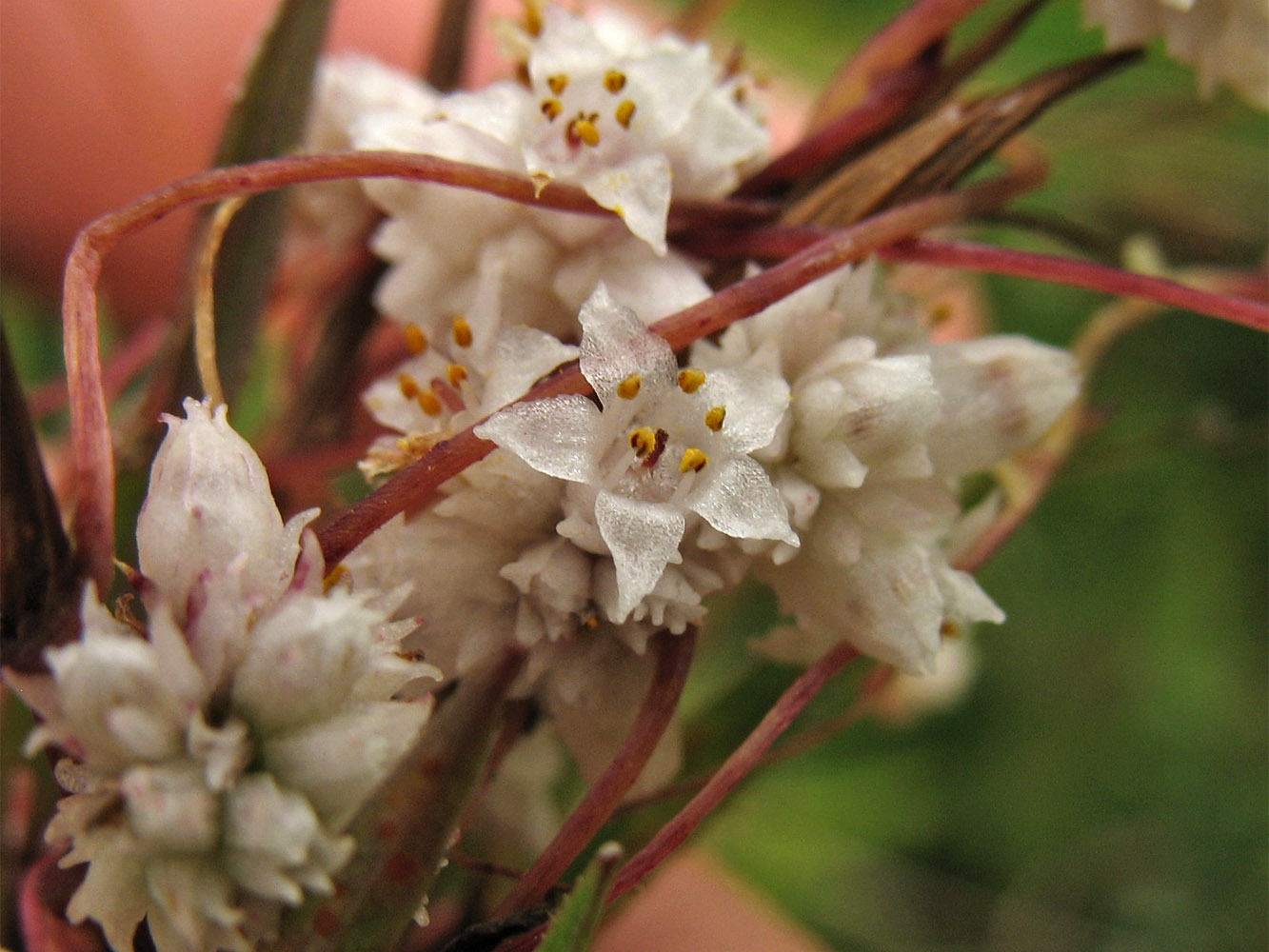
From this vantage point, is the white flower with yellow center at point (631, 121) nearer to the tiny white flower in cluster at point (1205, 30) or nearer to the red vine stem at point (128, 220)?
the red vine stem at point (128, 220)

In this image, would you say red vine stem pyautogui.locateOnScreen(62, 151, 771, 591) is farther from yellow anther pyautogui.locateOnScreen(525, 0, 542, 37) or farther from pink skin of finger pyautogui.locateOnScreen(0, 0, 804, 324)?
pink skin of finger pyautogui.locateOnScreen(0, 0, 804, 324)

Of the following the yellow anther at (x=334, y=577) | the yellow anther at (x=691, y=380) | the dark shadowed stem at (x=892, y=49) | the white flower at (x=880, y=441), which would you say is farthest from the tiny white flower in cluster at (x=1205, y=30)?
the yellow anther at (x=334, y=577)

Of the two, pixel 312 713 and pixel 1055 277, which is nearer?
pixel 312 713

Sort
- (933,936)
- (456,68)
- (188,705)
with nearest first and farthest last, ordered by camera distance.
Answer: (188,705), (456,68), (933,936)

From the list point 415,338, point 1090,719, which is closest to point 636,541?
point 415,338

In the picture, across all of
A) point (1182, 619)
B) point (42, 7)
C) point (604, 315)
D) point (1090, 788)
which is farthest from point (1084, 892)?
point (42, 7)

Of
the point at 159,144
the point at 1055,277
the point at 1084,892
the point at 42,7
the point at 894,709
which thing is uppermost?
the point at 42,7

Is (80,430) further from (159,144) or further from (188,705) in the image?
(159,144)

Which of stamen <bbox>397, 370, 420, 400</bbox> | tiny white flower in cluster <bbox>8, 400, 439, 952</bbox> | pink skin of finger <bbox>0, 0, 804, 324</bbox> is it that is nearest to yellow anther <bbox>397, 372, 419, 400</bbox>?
stamen <bbox>397, 370, 420, 400</bbox>
